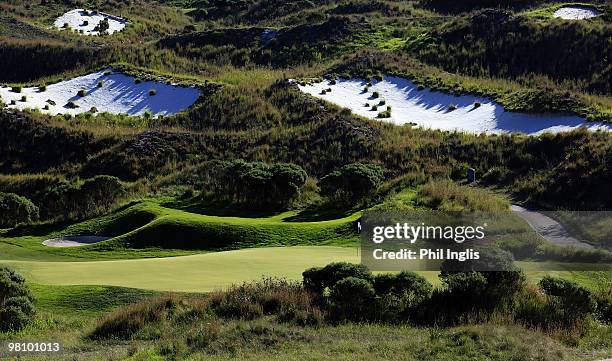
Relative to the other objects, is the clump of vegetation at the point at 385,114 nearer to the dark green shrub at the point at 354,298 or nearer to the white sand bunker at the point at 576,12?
the white sand bunker at the point at 576,12

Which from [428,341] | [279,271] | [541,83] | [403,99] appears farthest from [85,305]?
[541,83]

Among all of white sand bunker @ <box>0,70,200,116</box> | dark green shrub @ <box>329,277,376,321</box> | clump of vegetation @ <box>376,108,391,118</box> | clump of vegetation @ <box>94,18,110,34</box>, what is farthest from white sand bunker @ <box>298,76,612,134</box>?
clump of vegetation @ <box>94,18,110,34</box>

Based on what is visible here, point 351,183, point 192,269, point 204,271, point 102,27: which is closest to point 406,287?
point 204,271

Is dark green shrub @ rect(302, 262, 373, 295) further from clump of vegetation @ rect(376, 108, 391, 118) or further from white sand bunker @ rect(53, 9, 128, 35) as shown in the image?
white sand bunker @ rect(53, 9, 128, 35)

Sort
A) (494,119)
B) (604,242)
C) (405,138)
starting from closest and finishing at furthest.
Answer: (604,242) → (405,138) → (494,119)

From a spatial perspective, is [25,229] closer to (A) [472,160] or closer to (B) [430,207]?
(B) [430,207]

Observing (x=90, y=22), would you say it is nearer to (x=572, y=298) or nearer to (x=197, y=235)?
(x=197, y=235)
